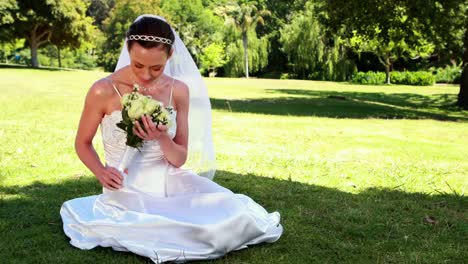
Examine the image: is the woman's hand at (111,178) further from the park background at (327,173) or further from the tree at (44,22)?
the tree at (44,22)

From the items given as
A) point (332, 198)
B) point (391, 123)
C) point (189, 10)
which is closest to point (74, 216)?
point (332, 198)

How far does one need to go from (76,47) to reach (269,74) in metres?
25.5

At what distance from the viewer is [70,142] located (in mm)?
9367

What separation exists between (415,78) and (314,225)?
4779 centimetres

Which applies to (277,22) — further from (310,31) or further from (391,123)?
(391,123)

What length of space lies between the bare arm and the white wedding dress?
120 mm

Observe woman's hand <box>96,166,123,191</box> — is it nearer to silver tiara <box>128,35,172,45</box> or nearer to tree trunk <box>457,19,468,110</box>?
silver tiara <box>128,35,172,45</box>

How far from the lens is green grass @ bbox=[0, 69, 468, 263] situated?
4.21 meters

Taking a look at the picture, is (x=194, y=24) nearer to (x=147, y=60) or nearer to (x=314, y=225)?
(x=314, y=225)

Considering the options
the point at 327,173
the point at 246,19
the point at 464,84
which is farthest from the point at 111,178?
the point at 246,19

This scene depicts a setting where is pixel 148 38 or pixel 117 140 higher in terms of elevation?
pixel 148 38

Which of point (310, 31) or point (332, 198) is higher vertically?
point (310, 31)

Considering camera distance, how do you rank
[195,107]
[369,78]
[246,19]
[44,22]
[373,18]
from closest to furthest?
[195,107] → [373,18] → [44,22] → [369,78] → [246,19]

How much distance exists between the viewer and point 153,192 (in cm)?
434
